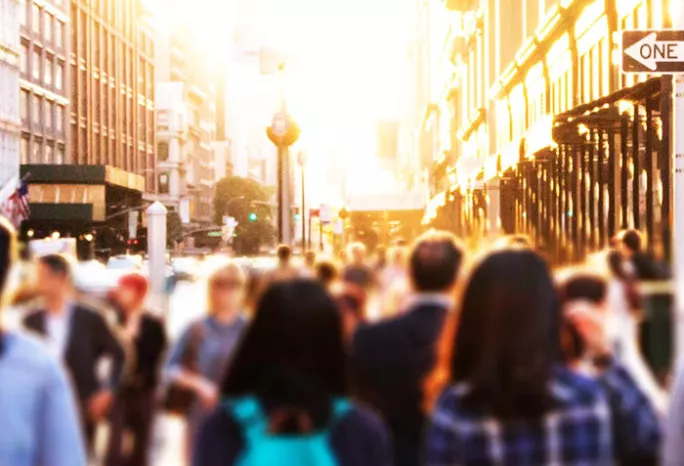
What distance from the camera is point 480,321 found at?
432 centimetres

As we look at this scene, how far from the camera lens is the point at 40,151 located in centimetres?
9081

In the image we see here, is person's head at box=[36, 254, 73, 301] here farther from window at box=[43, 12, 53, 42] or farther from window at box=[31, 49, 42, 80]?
window at box=[43, 12, 53, 42]

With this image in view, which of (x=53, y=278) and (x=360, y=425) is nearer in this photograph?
(x=360, y=425)

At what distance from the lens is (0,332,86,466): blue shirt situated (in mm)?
4465

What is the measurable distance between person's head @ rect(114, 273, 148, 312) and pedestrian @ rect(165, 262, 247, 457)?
2.14ft

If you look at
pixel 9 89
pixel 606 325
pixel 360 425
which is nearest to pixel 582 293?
pixel 606 325

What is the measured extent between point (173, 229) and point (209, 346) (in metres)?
134

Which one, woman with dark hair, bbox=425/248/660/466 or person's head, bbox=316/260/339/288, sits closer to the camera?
woman with dark hair, bbox=425/248/660/466

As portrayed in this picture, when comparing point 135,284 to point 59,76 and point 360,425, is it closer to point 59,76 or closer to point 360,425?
point 360,425

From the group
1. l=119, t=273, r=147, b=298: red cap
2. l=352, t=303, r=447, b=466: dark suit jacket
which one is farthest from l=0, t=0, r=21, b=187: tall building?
l=352, t=303, r=447, b=466: dark suit jacket

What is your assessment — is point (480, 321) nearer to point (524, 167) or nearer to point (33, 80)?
point (524, 167)

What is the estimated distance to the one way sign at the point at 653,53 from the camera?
1502 cm

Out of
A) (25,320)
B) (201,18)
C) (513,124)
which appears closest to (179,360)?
(25,320)

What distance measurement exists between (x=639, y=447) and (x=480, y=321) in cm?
79
